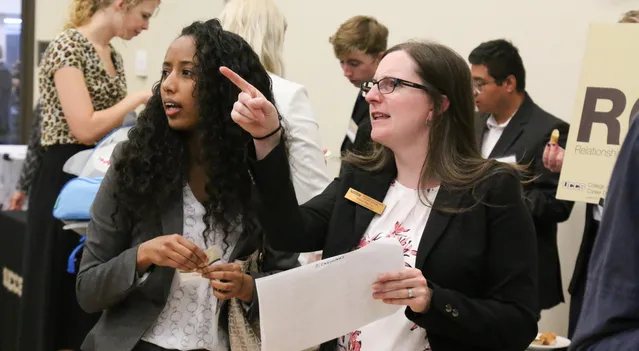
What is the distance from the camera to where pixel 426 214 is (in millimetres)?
1965

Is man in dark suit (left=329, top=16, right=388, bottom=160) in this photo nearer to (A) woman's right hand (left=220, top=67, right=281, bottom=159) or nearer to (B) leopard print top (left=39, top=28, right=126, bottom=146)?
(B) leopard print top (left=39, top=28, right=126, bottom=146)

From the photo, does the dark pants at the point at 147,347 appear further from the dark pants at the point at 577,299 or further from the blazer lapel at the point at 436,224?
the dark pants at the point at 577,299

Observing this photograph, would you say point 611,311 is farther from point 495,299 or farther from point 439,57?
point 439,57

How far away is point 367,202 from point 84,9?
2051 millimetres

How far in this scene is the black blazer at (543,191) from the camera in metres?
4.04

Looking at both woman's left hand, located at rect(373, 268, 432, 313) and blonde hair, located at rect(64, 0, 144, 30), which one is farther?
blonde hair, located at rect(64, 0, 144, 30)

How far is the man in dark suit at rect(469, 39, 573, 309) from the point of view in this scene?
408 cm

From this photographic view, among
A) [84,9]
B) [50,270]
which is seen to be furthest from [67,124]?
[50,270]

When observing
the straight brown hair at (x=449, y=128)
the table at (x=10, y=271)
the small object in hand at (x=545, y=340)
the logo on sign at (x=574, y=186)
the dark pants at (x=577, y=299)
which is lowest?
the table at (x=10, y=271)

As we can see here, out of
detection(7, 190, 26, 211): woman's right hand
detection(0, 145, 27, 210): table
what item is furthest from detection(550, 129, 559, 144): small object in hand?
detection(0, 145, 27, 210): table

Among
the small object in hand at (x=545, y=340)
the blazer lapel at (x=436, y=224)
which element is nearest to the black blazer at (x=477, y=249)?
the blazer lapel at (x=436, y=224)

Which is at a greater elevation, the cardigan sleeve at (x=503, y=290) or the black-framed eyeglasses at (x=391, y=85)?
the black-framed eyeglasses at (x=391, y=85)

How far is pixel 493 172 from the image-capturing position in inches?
77.0

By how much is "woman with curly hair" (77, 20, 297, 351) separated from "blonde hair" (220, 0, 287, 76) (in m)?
0.65
